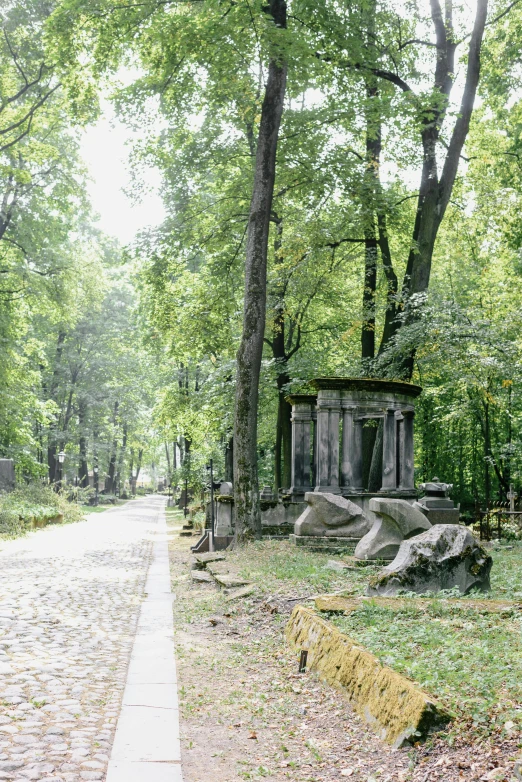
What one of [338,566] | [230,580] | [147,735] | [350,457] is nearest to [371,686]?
[147,735]

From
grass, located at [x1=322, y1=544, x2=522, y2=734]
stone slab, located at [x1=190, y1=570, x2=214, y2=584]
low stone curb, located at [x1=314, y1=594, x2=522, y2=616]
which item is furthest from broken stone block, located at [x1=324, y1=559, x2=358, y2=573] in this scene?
low stone curb, located at [x1=314, y1=594, x2=522, y2=616]

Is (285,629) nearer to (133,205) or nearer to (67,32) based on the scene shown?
(67,32)

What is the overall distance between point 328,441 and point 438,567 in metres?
Result: 8.43

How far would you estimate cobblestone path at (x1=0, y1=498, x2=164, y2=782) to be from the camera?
4328 mm

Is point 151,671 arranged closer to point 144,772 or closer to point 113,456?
point 144,772

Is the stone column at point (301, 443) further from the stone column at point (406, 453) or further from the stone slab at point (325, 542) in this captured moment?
the stone slab at point (325, 542)

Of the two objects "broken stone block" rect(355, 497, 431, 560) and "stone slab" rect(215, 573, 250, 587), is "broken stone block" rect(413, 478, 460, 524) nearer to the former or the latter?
"broken stone block" rect(355, 497, 431, 560)

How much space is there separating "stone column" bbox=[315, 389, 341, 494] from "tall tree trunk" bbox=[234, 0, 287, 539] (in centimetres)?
197

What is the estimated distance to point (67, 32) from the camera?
14531 mm

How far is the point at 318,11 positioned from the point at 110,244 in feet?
117

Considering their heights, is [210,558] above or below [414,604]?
below

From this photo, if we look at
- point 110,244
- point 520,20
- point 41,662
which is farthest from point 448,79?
point 110,244

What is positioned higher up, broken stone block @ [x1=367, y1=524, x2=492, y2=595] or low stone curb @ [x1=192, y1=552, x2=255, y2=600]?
broken stone block @ [x1=367, y1=524, x2=492, y2=595]

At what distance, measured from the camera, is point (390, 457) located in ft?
55.5
